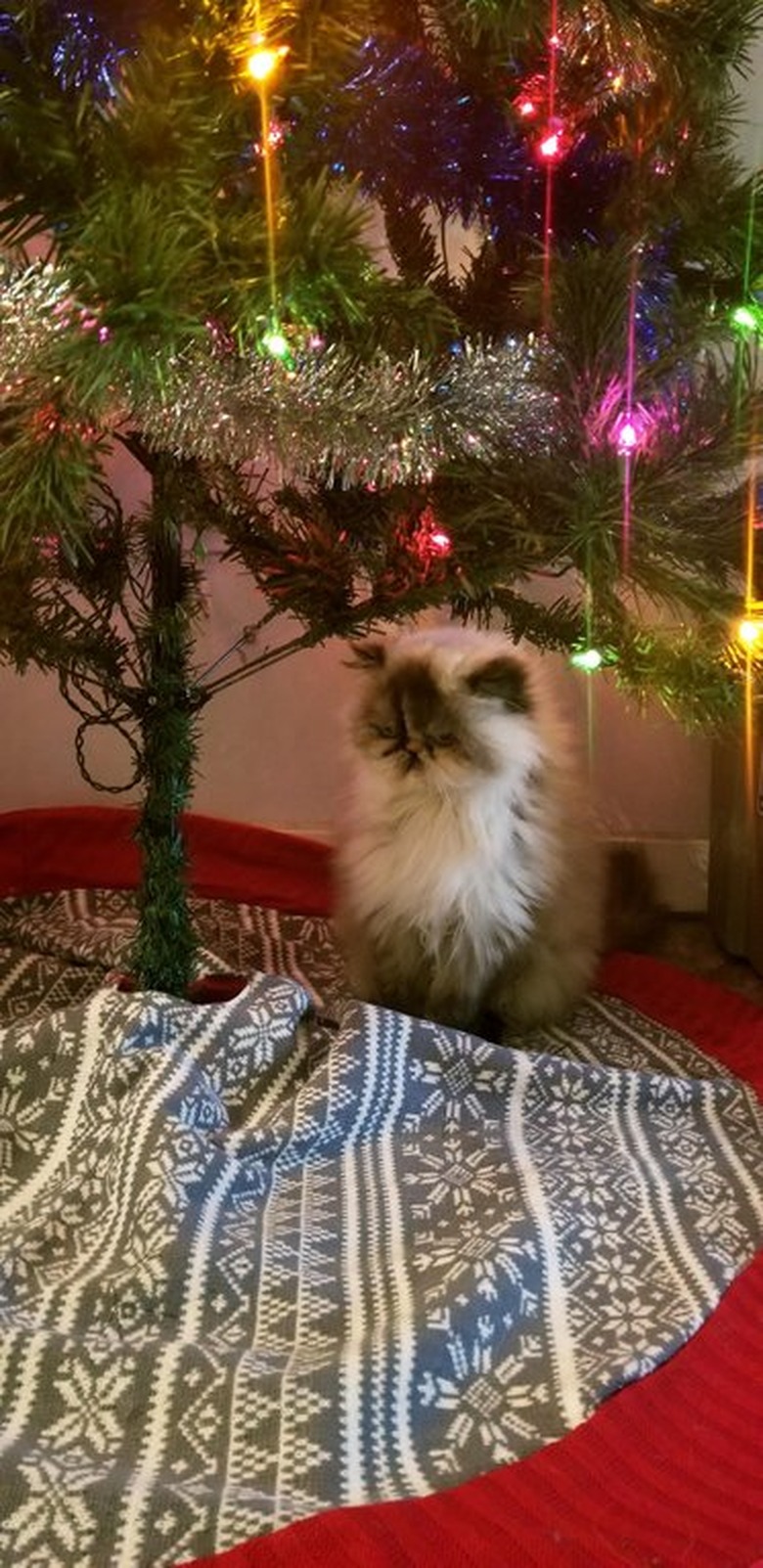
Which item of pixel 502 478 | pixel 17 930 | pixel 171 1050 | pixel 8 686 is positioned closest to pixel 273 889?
pixel 17 930

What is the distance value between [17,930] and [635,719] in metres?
0.92

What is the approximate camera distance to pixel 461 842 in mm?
1282

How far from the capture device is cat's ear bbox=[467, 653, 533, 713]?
4.13 ft

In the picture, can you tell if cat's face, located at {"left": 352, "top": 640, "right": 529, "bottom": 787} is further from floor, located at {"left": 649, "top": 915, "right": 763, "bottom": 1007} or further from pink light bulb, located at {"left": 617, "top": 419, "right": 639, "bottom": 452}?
floor, located at {"left": 649, "top": 915, "right": 763, "bottom": 1007}

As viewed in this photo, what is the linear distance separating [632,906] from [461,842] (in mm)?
471

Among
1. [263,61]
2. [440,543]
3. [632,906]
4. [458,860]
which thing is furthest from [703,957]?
[263,61]

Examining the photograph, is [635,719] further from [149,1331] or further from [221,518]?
[149,1331]

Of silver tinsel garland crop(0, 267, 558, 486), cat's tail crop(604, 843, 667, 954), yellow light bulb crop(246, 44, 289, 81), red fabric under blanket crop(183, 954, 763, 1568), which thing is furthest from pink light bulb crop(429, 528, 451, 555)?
red fabric under blanket crop(183, 954, 763, 1568)

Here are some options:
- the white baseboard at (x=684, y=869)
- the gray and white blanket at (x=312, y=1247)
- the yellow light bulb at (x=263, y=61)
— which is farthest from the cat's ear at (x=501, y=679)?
the white baseboard at (x=684, y=869)

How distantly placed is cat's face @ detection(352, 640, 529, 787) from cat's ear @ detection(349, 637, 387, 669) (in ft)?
0.09

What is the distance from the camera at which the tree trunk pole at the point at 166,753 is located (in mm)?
1195

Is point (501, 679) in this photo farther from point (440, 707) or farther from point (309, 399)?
point (309, 399)

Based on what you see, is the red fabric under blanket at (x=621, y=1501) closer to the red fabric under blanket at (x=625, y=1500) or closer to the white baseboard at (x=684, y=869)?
the red fabric under blanket at (x=625, y=1500)

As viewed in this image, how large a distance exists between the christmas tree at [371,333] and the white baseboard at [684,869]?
0.70 metres
